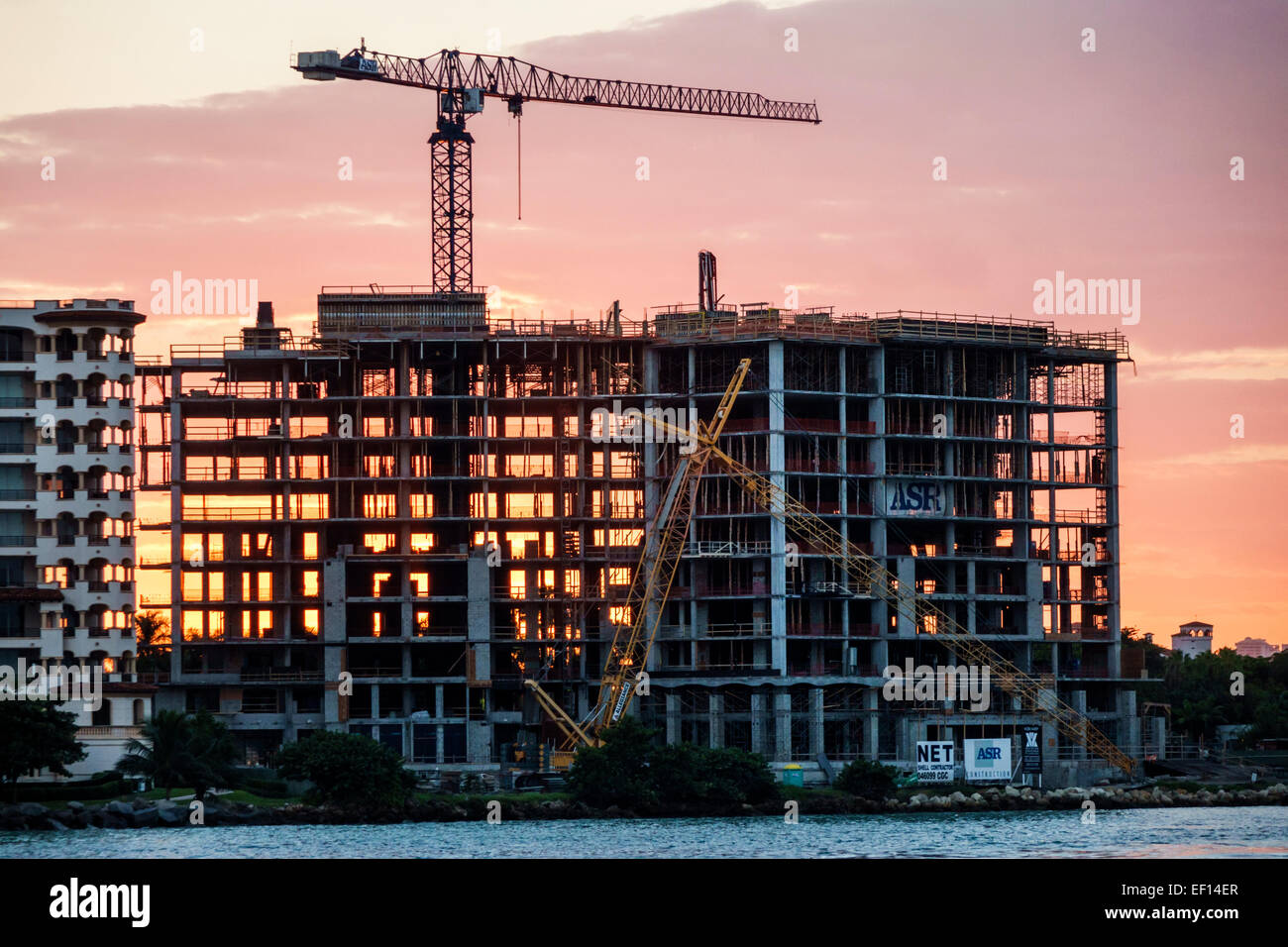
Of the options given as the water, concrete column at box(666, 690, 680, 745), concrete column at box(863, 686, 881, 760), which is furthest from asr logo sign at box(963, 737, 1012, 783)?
concrete column at box(666, 690, 680, 745)

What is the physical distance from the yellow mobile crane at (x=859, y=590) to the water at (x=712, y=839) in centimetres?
3266

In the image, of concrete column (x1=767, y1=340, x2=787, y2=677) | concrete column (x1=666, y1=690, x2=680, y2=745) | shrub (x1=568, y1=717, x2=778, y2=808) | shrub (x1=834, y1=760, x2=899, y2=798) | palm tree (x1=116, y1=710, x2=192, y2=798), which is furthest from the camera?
concrete column (x1=767, y1=340, x2=787, y2=677)

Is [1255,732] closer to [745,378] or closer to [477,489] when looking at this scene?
[745,378]

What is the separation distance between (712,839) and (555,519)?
64161 millimetres

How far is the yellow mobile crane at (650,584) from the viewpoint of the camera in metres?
A: 160

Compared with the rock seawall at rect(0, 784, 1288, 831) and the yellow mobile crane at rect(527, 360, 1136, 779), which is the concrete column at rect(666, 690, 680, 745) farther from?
the rock seawall at rect(0, 784, 1288, 831)

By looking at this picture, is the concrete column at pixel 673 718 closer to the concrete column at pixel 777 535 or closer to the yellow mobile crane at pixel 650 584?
the yellow mobile crane at pixel 650 584

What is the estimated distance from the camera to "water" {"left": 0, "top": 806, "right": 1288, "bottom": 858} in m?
102

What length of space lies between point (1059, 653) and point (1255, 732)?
22.1m

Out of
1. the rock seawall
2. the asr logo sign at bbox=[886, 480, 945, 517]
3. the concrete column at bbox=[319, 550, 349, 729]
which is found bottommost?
the rock seawall

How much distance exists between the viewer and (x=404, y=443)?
172 meters

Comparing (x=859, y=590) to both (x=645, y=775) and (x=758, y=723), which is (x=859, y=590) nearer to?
(x=758, y=723)

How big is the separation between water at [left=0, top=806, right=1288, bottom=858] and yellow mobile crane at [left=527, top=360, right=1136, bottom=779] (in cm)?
3266

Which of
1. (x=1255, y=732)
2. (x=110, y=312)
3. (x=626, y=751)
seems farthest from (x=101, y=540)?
(x=1255, y=732)
